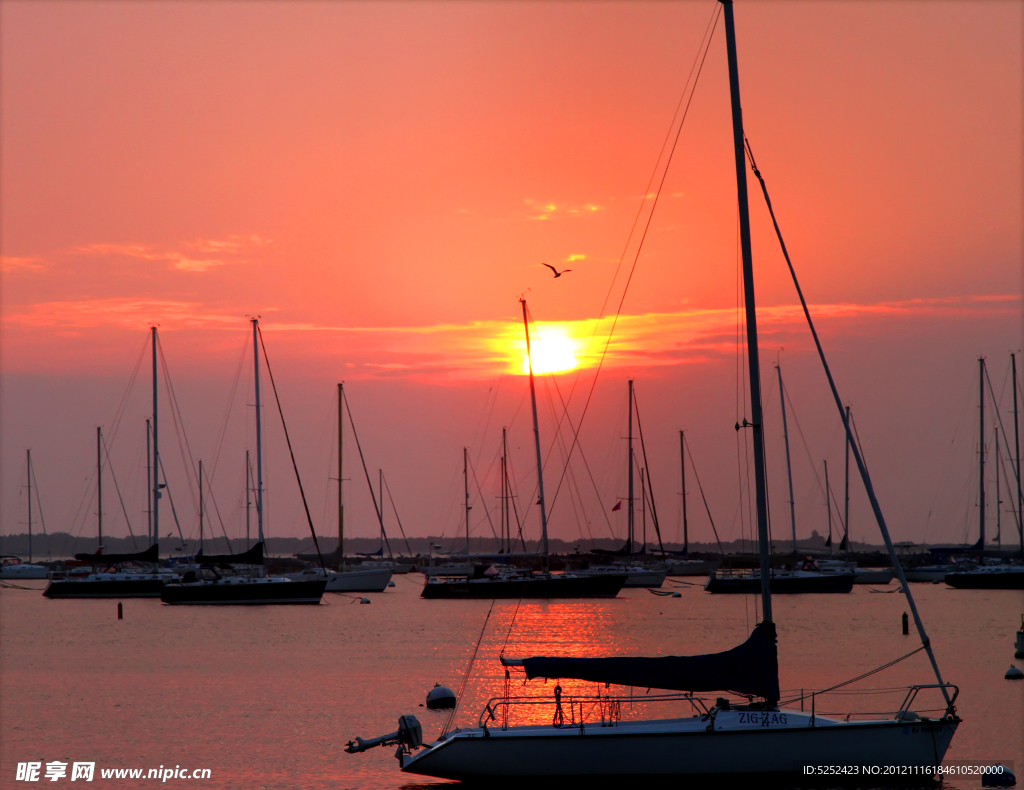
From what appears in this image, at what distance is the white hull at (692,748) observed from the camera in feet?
67.5

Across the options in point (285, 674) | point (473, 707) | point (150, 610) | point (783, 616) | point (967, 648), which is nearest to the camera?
point (473, 707)

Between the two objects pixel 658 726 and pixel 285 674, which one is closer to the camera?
pixel 658 726

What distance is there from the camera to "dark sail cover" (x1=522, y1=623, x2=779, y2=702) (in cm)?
2131

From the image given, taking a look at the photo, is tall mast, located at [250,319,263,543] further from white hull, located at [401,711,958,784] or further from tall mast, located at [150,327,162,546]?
white hull, located at [401,711,958,784]

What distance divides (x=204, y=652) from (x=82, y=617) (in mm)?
26611

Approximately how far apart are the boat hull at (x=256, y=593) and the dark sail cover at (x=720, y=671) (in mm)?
54856

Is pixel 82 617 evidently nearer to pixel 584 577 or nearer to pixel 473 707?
pixel 584 577

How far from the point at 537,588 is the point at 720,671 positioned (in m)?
56.4

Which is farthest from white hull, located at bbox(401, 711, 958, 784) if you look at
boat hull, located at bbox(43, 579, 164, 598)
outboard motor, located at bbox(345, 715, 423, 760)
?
boat hull, located at bbox(43, 579, 164, 598)

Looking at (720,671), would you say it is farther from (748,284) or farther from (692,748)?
(748,284)

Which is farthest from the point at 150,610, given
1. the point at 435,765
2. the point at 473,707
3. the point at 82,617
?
the point at 435,765

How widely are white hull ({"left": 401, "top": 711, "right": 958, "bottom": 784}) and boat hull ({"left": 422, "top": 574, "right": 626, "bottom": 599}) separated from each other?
179 ft

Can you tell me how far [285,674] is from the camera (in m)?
43.2

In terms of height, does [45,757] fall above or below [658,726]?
below
